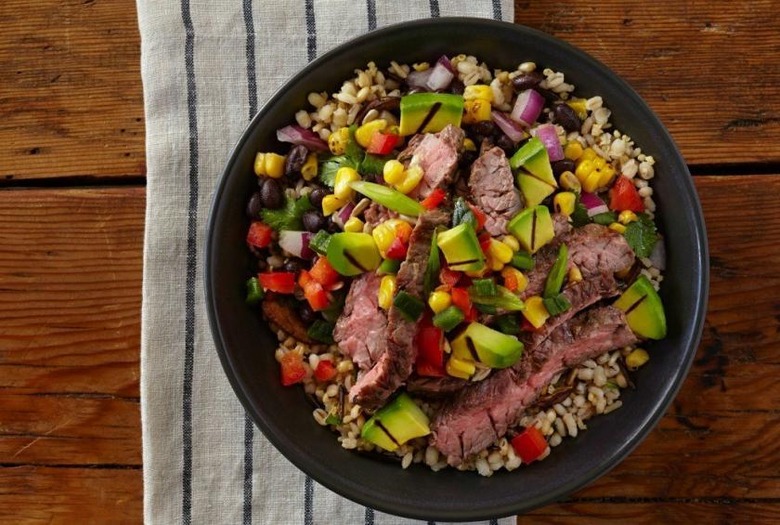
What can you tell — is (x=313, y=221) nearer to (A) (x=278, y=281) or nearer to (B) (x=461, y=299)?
(A) (x=278, y=281)

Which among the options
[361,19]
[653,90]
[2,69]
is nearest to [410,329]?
[361,19]

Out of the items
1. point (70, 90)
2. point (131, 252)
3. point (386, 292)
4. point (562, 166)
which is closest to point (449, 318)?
point (386, 292)

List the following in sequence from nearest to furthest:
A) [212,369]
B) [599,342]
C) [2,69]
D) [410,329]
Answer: [410,329], [599,342], [212,369], [2,69]

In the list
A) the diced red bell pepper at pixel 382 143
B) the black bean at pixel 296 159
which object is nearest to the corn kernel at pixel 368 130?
the diced red bell pepper at pixel 382 143

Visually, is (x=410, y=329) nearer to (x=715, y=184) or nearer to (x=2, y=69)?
(x=715, y=184)

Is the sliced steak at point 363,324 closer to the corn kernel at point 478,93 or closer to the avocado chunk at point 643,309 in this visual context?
the corn kernel at point 478,93

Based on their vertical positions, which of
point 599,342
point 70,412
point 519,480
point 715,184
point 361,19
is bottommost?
point 70,412

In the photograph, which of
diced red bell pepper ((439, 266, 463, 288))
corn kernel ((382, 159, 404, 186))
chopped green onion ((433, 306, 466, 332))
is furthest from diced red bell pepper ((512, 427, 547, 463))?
corn kernel ((382, 159, 404, 186))
